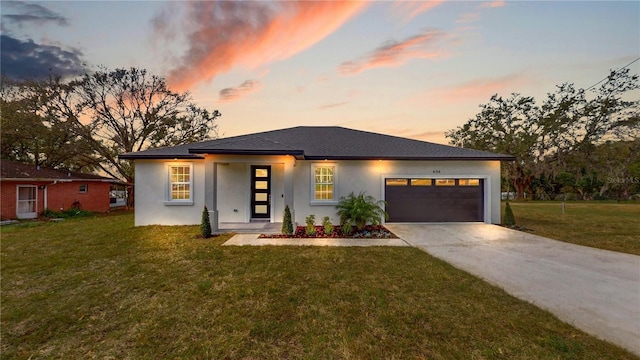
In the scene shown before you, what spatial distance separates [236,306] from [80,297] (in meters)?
2.65

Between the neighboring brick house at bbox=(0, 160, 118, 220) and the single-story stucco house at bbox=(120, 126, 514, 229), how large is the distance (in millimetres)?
8302

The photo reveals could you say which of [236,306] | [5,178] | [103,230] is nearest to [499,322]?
[236,306]

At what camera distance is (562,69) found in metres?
13.5

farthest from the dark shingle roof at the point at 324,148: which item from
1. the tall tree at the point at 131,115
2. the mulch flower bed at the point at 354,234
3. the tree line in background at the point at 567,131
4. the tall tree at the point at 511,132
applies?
the tree line in background at the point at 567,131

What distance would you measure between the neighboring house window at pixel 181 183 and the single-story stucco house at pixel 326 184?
35 mm

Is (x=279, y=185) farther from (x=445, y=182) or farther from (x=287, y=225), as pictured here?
(x=445, y=182)

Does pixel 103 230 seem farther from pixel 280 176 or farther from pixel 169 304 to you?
pixel 169 304

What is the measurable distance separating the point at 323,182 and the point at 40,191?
52.7 ft

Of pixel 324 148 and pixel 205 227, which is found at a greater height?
pixel 324 148

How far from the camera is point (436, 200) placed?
35.0 feet

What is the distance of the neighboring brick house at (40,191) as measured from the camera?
41.0 ft

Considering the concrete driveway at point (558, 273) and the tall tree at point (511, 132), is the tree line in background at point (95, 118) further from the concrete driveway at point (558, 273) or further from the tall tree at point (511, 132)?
the tall tree at point (511, 132)

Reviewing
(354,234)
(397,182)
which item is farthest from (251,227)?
(397,182)

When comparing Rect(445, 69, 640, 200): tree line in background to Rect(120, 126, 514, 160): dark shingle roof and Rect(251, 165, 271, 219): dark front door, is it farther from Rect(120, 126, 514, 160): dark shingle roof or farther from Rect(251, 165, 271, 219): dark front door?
Rect(251, 165, 271, 219): dark front door
